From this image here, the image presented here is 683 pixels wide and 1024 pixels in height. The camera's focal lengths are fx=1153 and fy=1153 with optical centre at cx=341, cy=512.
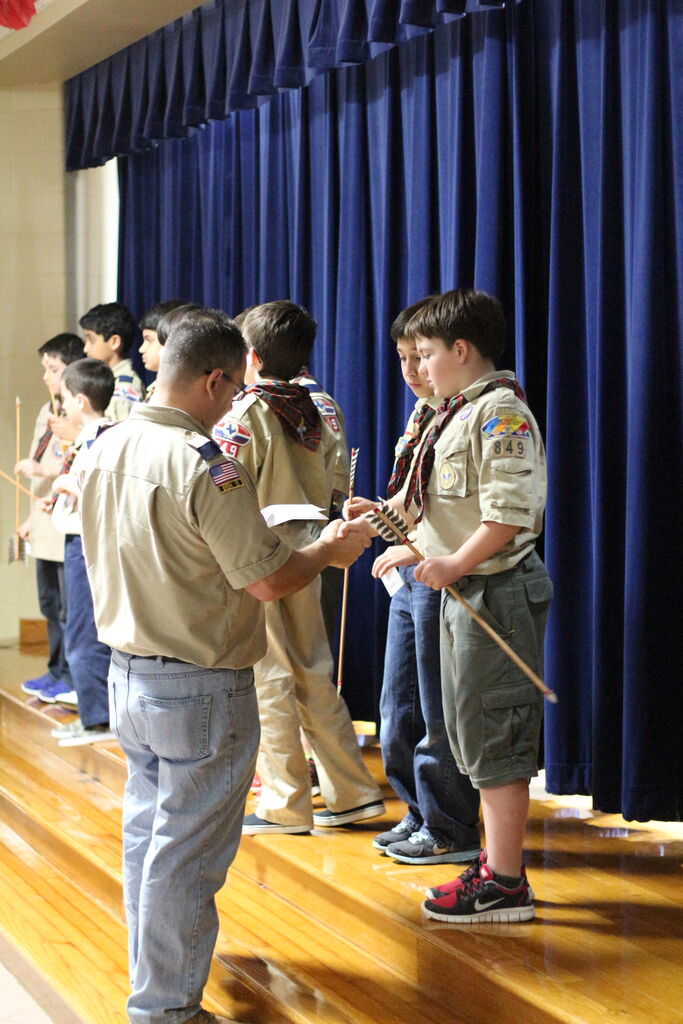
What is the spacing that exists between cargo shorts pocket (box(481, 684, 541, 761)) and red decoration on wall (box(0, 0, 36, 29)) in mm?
1460

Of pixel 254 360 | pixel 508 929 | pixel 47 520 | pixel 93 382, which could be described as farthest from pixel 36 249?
pixel 508 929

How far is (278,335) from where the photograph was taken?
9.32ft

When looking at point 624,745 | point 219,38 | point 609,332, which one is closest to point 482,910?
point 624,745

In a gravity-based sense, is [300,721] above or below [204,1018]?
above

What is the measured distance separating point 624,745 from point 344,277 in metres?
1.86

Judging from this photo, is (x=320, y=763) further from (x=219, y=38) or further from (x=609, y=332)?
(x=219, y=38)

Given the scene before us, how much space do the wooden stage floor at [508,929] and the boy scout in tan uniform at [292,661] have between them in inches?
3.3

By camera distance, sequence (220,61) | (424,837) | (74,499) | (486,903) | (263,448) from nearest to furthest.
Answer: (486,903) → (424,837) → (263,448) → (74,499) → (220,61)

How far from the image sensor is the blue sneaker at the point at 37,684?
4475 mm

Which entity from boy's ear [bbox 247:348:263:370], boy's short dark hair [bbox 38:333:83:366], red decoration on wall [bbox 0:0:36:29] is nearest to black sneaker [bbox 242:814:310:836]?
boy's ear [bbox 247:348:263:370]

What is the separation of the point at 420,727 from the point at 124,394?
190cm

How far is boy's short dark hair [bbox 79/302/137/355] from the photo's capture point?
4359mm

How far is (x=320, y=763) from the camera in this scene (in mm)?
2979

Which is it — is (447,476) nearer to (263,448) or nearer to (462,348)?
(462,348)
